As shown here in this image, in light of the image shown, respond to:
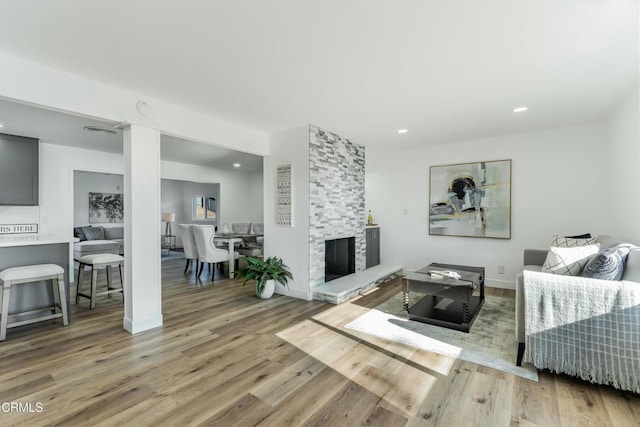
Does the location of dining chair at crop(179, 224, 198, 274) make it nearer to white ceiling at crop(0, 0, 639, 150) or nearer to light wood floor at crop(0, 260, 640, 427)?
light wood floor at crop(0, 260, 640, 427)

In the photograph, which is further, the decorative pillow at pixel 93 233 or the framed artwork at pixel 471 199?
the decorative pillow at pixel 93 233

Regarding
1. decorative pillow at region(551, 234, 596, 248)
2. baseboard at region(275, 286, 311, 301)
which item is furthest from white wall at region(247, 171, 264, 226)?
decorative pillow at region(551, 234, 596, 248)

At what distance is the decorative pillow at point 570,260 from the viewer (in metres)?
2.56

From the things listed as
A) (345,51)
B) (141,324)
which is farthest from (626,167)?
(141,324)

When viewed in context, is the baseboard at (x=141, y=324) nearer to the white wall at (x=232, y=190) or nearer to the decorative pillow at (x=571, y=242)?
the white wall at (x=232, y=190)

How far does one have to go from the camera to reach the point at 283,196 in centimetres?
436

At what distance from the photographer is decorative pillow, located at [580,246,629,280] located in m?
2.14

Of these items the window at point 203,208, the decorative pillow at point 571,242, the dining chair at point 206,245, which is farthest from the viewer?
the window at point 203,208

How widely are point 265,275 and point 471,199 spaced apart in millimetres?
3517

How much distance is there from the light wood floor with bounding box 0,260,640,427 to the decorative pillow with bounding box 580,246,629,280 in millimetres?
757

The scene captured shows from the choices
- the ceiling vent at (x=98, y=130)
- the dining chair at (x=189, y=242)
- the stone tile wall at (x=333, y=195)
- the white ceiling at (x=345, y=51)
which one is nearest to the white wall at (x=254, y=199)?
the dining chair at (x=189, y=242)

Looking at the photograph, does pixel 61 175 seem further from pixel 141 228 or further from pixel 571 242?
pixel 571 242

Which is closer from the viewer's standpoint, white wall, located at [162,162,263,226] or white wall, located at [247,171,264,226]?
white wall, located at [162,162,263,226]

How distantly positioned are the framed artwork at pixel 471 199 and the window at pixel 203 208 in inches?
286
